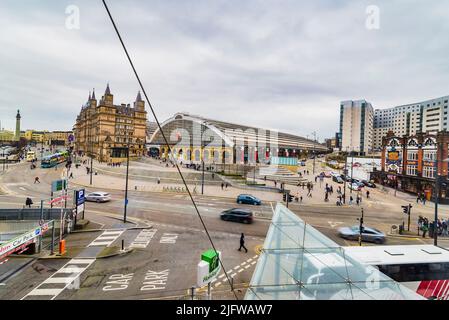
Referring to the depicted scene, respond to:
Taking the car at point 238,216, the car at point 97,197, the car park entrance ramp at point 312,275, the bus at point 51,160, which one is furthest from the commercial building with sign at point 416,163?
the bus at point 51,160

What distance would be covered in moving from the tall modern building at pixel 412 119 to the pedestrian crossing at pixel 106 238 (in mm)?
82339

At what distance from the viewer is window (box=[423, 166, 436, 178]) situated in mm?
35297

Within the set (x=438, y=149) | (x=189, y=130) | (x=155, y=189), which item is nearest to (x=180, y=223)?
(x=155, y=189)

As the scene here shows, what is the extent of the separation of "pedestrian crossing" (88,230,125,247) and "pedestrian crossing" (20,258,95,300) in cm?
218

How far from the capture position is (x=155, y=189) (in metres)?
36.2

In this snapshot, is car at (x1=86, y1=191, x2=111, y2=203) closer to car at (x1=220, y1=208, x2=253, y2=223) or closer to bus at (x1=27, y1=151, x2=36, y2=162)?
car at (x1=220, y1=208, x2=253, y2=223)

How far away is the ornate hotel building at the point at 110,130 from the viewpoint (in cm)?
7538

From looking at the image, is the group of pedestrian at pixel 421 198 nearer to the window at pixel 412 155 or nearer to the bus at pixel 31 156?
the window at pixel 412 155

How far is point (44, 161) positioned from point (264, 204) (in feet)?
161

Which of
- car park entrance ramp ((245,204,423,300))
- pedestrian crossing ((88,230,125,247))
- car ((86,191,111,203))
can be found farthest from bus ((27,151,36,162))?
car park entrance ramp ((245,204,423,300))

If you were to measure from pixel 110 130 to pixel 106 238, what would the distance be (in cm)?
6998

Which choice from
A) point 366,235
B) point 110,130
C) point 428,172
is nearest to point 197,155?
point 110,130

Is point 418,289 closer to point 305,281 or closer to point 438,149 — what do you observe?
point 305,281

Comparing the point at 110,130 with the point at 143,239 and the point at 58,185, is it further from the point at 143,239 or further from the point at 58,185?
the point at 143,239
